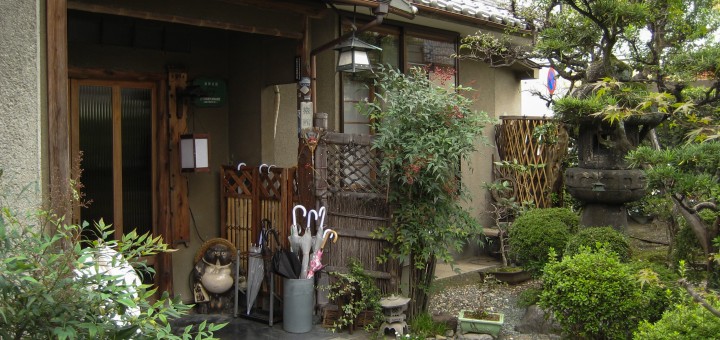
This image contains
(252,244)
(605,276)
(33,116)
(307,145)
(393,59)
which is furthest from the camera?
(393,59)

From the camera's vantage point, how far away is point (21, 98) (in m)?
5.15

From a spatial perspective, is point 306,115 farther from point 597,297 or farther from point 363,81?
point 597,297

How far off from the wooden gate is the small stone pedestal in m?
0.22

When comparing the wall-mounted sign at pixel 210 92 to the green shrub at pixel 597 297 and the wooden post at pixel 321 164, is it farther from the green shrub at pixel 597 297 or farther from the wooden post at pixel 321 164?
the green shrub at pixel 597 297

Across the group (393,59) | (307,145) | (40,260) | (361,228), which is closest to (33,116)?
(40,260)

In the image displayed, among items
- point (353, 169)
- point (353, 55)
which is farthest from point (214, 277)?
point (353, 55)

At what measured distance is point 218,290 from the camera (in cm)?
841

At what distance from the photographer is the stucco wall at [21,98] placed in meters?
5.08

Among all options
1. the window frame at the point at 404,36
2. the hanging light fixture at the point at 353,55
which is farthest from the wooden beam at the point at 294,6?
the window frame at the point at 404,36

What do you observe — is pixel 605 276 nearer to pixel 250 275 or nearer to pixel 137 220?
pixel 250 275

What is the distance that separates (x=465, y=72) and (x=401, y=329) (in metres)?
5.75

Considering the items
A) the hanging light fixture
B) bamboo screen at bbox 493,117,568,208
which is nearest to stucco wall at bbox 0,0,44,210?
the hanging light fixture

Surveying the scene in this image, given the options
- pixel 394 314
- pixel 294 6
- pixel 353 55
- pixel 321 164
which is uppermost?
pixel 294 6

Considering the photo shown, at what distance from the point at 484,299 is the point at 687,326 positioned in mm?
4545
